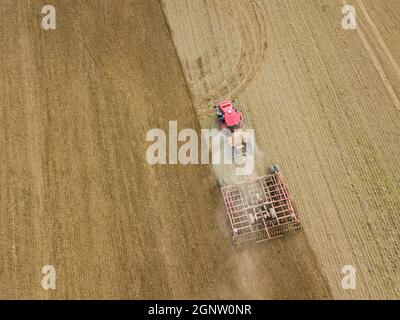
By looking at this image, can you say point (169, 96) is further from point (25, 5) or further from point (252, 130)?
point (25, 5)

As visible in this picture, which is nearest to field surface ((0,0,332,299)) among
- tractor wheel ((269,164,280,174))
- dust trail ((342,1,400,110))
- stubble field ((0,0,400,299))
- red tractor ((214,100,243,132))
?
stubble field ((0,0,400,299))

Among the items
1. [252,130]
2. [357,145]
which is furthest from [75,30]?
[357,145]

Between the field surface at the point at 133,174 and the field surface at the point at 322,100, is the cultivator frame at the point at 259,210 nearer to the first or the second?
the field surface at the point at 133,174

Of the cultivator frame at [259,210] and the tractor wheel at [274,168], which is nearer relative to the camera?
the cultivator frame at [259,210]

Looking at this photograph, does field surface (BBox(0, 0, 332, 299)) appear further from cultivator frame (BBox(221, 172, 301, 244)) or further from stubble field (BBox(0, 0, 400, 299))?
cultivator frame (BBox(221, 172, 301, 244))

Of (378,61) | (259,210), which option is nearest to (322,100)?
(378,61)

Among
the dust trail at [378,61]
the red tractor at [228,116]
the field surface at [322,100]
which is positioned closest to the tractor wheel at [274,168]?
the field surface at [322,100]
